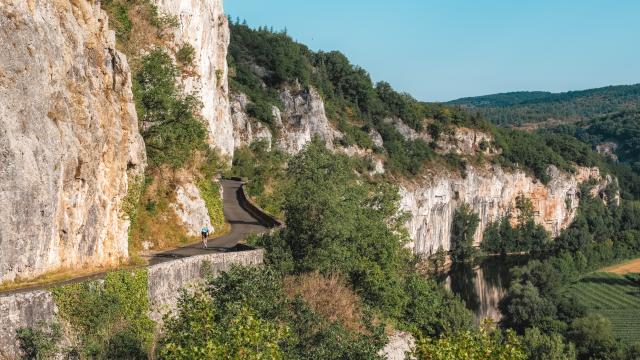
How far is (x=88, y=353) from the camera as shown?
17766 millimetres

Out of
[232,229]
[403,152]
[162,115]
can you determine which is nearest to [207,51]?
[232,229]

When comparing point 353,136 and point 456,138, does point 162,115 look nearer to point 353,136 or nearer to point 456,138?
point 353,136

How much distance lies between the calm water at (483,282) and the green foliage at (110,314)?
61829 mm

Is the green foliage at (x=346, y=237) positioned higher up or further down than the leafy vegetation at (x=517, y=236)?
higher up

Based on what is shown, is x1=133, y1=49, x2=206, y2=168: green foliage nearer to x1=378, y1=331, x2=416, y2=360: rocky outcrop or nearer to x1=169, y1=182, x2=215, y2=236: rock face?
x1=169, y1=182, x2=215, y2=236: rock face

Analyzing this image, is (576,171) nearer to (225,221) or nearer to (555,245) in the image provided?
(555,245)

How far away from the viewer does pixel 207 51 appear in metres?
46.8

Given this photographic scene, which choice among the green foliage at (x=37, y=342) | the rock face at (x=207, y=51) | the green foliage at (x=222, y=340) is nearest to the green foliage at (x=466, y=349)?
the green foliage at (x=222, y=340)

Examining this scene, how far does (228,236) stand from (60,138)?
56.7 feet

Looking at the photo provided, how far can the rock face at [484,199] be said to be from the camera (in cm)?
13675

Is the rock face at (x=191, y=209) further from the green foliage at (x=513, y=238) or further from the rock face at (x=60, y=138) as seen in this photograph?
the green foliage at (x=513, y=238)

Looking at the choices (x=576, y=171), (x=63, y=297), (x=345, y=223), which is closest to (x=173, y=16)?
(x=345, y=223)

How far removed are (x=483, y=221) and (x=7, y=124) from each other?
144 metres

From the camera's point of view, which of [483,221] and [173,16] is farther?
[483,221]
